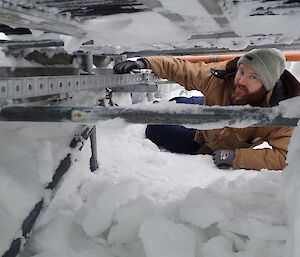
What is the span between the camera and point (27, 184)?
0.95m

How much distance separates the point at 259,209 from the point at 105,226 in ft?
1.58

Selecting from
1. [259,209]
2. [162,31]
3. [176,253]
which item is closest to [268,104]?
[259,209]

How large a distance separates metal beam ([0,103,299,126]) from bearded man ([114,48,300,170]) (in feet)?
2.82

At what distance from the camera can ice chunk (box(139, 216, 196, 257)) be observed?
0.81m

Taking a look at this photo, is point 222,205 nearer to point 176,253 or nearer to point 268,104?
point 176,253

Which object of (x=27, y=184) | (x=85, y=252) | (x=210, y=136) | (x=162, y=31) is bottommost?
(x=210, y=136)

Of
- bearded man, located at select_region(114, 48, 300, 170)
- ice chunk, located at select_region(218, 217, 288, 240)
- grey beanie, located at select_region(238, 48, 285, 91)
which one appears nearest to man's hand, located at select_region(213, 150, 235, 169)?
bearded man, located at select_region(114, 48, 300, 170)

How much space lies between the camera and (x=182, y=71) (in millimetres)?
1890

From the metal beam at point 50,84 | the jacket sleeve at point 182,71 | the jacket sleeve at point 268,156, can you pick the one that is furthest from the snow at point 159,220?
the jacket sleeve at point 182,71

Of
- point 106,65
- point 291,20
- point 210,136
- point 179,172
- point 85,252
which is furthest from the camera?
point 106,65

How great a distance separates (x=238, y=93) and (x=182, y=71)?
0.41 m

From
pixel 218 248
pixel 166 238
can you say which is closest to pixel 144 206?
pixel 166 238

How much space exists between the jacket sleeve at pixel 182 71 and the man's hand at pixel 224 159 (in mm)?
428

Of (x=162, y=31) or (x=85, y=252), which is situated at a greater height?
(x=162, y=31)
